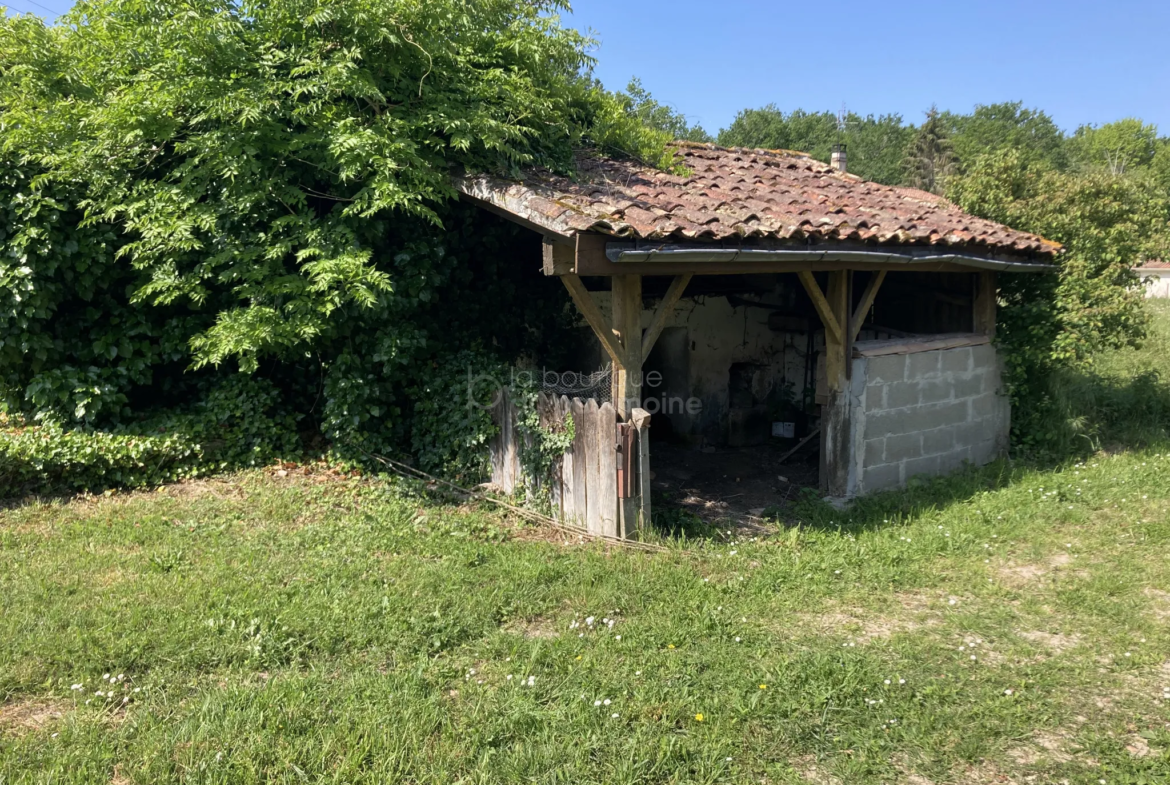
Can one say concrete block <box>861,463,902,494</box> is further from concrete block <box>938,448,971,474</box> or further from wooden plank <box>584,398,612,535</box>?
wooden plank <box>584,398,612,535</box>

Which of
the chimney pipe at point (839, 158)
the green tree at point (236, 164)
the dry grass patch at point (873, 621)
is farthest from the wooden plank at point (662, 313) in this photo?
the chimney pipe at point (839, 158)

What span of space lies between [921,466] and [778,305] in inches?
127

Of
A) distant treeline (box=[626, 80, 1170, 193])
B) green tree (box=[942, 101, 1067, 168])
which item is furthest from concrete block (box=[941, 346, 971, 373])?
green tree (box=[942, 101, 1067, 168])

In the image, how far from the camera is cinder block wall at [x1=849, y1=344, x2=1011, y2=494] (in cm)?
710

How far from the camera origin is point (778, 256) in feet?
18.6

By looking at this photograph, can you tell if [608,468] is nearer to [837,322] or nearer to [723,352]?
[837,322]

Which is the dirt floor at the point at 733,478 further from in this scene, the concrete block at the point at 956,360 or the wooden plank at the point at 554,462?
the concrete block at the point at 956,360

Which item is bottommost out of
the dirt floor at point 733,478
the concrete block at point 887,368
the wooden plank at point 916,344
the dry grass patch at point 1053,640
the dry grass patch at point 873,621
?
the dry grass patch at point 1053,640

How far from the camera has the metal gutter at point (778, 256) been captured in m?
5.02

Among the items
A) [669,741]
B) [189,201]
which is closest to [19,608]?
[189,201]

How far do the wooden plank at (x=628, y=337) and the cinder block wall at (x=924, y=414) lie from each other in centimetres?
249

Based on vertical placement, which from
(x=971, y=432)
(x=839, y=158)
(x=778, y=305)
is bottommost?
(x=971, y=432)

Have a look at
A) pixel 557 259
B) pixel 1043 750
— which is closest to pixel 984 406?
pixel 557 259

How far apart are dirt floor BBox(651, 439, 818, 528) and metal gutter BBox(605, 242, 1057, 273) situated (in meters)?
2.30
